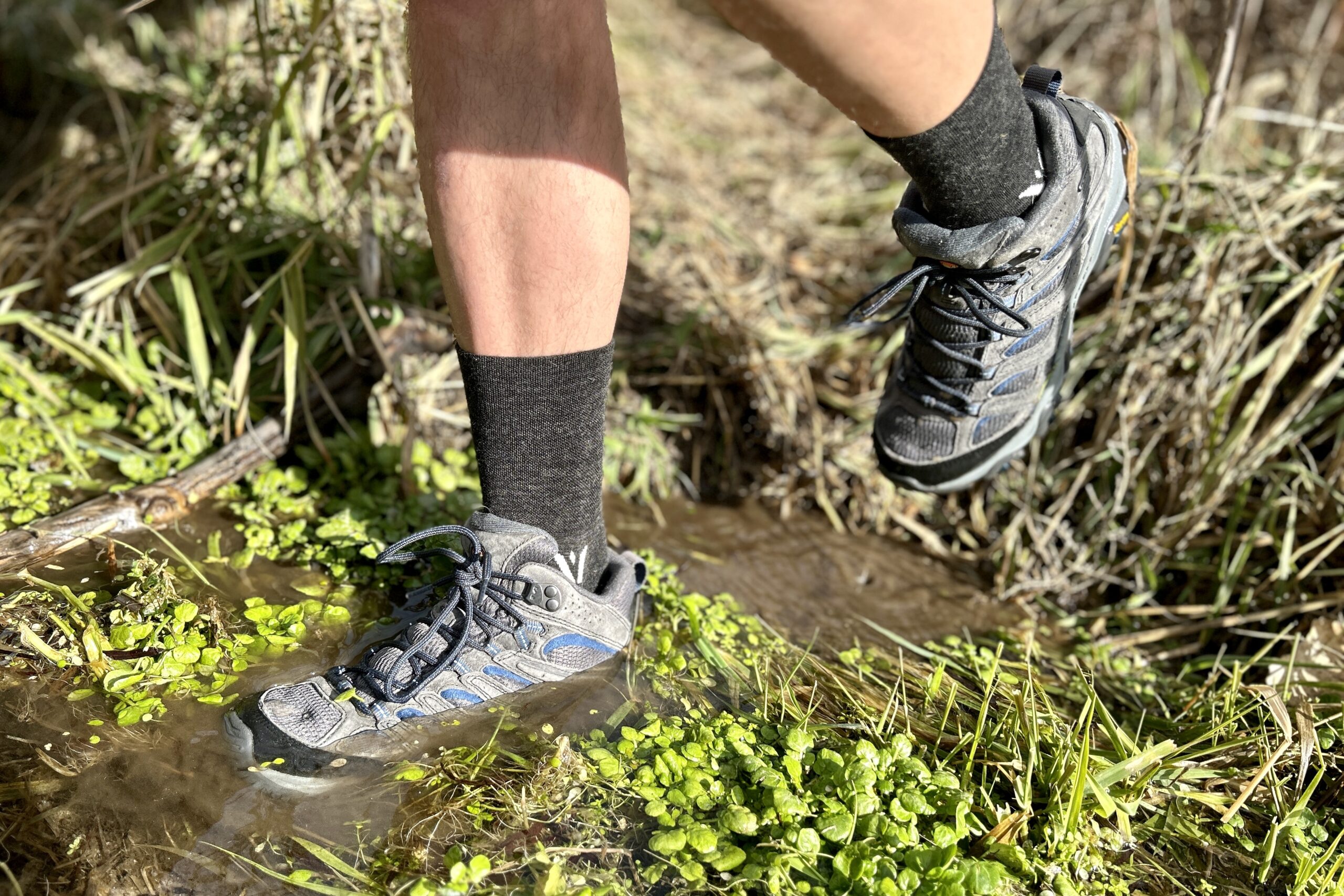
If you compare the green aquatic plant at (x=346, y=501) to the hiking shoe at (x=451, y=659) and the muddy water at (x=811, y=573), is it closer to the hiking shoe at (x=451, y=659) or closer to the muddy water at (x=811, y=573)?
the hiking shoe at (x=451, y=659)

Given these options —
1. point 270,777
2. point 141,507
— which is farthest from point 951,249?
point 141,507

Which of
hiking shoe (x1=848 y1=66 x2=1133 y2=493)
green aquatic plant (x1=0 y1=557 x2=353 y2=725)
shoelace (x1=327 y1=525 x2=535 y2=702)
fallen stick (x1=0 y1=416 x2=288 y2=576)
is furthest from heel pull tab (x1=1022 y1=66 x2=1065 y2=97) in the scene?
fallen stick (x1=0 y1=416 x2=288 y2=576)

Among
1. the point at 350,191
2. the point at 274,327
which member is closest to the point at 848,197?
the point at 350,191

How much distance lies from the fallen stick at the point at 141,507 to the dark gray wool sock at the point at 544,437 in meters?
0.74

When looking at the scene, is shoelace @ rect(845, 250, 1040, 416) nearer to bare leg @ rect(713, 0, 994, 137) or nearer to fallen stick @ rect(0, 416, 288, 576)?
bare leg @ rect(713, 0, 994, 137)

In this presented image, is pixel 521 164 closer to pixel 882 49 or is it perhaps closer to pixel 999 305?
pixel 882 49

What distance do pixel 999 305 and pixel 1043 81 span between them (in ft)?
1.27

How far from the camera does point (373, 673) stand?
143 centimetres

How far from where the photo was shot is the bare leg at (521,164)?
4.24 feet

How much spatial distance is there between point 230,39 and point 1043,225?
2910 mm

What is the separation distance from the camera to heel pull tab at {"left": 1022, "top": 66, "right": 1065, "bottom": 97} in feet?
5.00

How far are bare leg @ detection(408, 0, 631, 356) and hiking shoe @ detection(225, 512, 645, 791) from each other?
0.36 m

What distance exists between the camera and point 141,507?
1756 millimetres

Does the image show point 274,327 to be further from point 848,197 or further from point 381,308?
point 848,197
